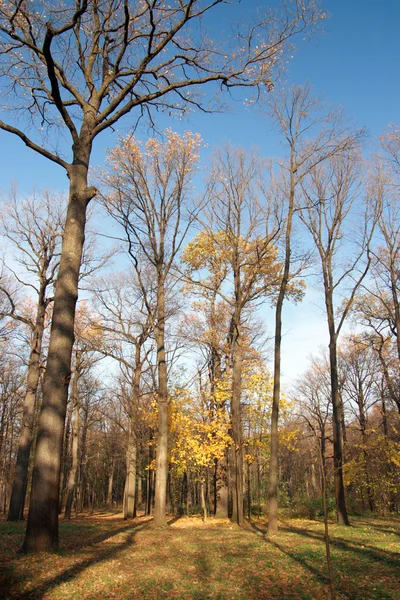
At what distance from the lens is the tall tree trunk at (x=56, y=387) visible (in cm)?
587

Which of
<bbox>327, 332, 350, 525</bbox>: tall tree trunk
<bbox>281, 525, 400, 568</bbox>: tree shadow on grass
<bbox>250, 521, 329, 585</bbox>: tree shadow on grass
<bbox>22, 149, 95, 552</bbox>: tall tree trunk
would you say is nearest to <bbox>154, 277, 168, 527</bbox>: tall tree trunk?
<bbox>250, 521, 329, 585</bbox>: tree shadow on grass

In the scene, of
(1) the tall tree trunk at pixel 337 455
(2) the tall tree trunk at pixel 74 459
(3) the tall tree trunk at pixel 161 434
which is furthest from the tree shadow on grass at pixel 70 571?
(2) the tall tree trunk at pixel 74 459

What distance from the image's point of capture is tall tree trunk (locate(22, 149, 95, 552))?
19.2 ft

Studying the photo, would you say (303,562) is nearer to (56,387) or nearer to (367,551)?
(367,551)

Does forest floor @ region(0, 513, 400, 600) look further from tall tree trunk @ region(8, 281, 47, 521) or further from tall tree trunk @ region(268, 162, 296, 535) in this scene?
tall tree trunk @ region(8, 281, 47, 521)

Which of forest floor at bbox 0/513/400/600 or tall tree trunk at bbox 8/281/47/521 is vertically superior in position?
tall tree trunk at bbox 8/281/47/521

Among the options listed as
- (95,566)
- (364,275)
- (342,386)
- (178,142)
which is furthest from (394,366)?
(95,566)

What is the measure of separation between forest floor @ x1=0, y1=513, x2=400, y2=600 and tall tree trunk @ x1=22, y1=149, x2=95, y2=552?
469 mm

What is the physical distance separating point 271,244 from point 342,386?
698 inches

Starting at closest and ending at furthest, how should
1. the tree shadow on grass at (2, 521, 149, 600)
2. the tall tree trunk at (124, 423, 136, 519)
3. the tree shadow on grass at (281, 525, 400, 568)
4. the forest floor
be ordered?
the tree shadow on grass at (2, 521, 149, 600)
the forest floor
the tree shadow on grass at (281, 525, 400, 568)
the tall tree trunk at (124, 423, 136, 519)

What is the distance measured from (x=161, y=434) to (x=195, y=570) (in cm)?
688

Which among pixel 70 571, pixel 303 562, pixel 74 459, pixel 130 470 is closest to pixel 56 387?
pixel 70 571

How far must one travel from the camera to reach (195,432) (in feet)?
53.5

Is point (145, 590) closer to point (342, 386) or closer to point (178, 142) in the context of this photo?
point (178, 142)
